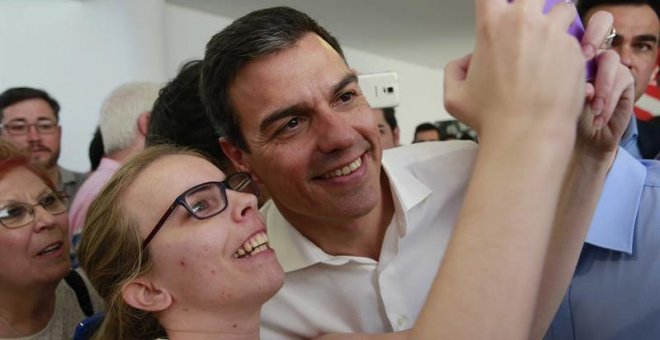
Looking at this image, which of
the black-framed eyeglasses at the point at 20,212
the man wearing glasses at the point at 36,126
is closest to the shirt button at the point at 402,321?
the black-framed eyeglasses at the point at 20,212

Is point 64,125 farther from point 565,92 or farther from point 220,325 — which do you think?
point 565,92

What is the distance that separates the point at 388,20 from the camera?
6395 mm

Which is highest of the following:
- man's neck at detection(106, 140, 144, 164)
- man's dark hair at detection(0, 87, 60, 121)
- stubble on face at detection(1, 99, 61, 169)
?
man's neck at detection(106, 140, 144, 164)

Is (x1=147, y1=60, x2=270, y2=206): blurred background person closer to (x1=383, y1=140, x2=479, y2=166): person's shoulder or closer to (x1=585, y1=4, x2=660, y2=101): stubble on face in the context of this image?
(x1=383, y1=140, x2=479, y2=166): person's shoulder

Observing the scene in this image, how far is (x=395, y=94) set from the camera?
8.42ft

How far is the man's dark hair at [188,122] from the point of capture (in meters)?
1.59

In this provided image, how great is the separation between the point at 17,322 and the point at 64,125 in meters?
2.93

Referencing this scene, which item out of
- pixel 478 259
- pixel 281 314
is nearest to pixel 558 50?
pixel 478 259

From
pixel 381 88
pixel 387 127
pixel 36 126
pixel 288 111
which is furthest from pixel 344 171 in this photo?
pixel 36 126

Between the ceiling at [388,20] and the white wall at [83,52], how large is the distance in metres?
1.16

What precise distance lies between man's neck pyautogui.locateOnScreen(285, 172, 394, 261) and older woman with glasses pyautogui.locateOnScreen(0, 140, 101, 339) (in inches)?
27.8

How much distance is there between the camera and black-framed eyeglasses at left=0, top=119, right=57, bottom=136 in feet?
9.39

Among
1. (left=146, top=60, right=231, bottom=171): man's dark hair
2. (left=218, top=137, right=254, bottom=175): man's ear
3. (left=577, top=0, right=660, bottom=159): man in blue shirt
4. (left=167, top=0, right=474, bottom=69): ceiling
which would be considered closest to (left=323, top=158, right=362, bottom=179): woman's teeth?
(left=218, top=137, right=254, bottom=175): man's ear

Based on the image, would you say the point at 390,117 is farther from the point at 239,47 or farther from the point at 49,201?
the point at 239,47
